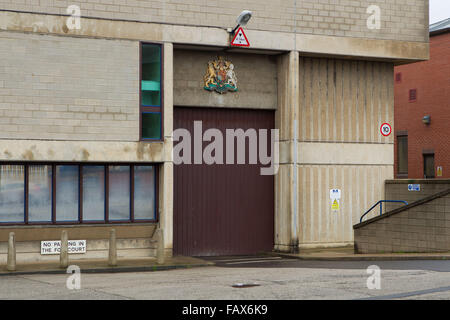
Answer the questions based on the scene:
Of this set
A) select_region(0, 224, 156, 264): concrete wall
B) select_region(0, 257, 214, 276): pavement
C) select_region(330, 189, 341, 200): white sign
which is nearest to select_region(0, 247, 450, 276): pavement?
select_region(0, 257, 214, 276): pavement

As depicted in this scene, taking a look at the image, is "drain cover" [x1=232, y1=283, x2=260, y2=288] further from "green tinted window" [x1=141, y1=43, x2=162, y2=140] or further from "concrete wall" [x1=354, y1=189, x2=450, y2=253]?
"green tinted window" [x1=141, y1=43, x2=162, y2=140]

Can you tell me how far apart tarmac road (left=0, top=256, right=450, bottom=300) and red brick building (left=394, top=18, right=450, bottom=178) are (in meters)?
19.4

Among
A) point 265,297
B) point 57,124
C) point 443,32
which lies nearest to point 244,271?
point 265,297

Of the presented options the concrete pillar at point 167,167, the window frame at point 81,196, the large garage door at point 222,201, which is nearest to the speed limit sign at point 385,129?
the large garage door at point 222,201

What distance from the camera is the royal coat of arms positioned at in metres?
23.2

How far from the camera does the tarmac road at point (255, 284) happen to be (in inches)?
480

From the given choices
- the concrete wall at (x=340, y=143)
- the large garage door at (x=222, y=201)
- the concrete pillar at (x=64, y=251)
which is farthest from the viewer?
the concrete wall at (x=340, y=143)

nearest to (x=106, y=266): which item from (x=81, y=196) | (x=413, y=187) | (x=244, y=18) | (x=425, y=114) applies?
(x=81, y=196)

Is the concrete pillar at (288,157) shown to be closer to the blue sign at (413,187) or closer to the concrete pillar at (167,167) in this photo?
the concrete pillar at (167,167)

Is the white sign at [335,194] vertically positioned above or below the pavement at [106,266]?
above

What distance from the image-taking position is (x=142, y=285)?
14148 mm

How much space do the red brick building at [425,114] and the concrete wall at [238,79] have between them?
1529 centimetres

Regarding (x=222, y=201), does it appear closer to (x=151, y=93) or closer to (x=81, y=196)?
(x=151, y=93)
